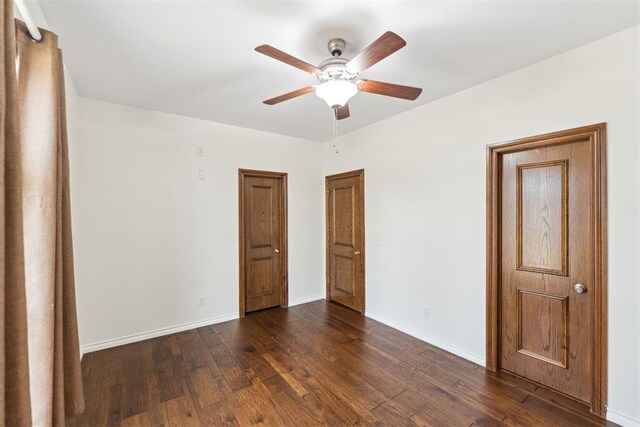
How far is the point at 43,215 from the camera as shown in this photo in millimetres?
1183

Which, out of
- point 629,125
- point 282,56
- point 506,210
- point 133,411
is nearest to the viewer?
point 282,56

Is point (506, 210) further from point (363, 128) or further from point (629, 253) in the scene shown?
point (363, 128)

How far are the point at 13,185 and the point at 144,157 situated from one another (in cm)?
257

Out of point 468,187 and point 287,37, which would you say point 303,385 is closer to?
point 468,187

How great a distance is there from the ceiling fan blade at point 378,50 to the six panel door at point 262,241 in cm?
262

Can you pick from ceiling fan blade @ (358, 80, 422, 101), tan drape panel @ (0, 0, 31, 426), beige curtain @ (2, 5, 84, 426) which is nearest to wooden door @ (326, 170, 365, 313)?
ceiling fan blade @ (358, 80, 422, 101)

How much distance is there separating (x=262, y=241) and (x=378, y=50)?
3103 millimetres

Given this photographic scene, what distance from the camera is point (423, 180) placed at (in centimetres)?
310

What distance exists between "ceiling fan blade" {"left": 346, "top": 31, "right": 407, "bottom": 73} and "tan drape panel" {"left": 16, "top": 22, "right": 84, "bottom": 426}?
1479 millimetres

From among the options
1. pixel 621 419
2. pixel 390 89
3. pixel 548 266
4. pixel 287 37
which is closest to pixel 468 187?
pixel 548 266

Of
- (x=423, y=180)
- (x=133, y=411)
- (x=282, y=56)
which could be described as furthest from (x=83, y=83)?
(x=423, y=180)

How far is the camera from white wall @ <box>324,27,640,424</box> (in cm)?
184

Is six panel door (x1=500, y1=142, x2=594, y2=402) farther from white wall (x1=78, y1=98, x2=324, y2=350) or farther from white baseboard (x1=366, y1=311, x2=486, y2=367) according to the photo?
white wall (x1=78, y1=98, x2=324, y2=350)

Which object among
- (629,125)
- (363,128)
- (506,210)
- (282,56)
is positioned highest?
(363,128)
